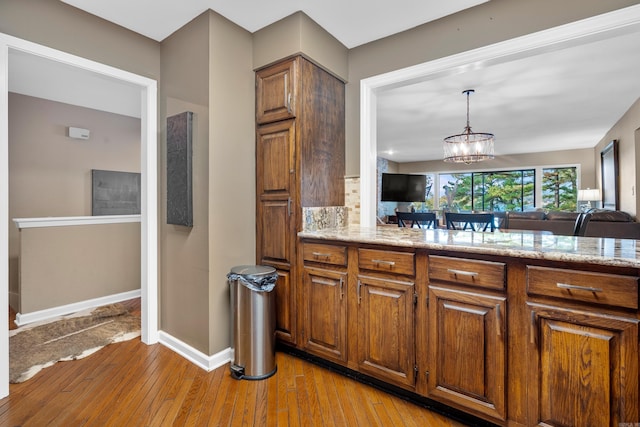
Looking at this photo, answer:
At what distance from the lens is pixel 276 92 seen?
93.7 inches

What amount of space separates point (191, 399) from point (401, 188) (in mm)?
6851

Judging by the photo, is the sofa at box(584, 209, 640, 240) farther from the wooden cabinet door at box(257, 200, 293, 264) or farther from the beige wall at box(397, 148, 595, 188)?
the beige wall at box(397, 148, 595, 188)

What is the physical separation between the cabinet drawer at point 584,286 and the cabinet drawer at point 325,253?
1032mm

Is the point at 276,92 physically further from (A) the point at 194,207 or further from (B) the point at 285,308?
(B) the point at 285,308

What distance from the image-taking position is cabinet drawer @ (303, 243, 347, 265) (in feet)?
6.79

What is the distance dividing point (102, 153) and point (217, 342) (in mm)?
3288

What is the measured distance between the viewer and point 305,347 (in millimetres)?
2260

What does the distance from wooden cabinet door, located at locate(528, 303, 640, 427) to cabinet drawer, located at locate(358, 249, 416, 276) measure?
594 mm

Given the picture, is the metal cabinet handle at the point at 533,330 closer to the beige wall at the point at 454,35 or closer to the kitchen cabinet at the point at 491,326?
the kitchen cabinet at the point at 491,326

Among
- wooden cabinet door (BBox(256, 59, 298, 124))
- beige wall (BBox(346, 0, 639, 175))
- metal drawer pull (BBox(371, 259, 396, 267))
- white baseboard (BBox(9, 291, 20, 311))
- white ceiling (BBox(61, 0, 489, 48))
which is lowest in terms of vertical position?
white baseboard (BBox(9, 291, 20, 311))

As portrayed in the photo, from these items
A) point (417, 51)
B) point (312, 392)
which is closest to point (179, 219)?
point (312, 392)

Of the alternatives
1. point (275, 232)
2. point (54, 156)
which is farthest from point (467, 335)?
point (54, 156)

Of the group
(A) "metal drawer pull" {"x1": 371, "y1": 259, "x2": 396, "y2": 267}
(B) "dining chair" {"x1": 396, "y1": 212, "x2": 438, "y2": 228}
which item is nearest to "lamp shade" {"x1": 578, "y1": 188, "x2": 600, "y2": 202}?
(B) "dining chair" {"x1": 396, "y1": 212, "x2": 438, "y2": 228}

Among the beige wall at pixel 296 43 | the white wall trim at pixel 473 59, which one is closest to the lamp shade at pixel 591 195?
the white wall trim at pixel 473 59
